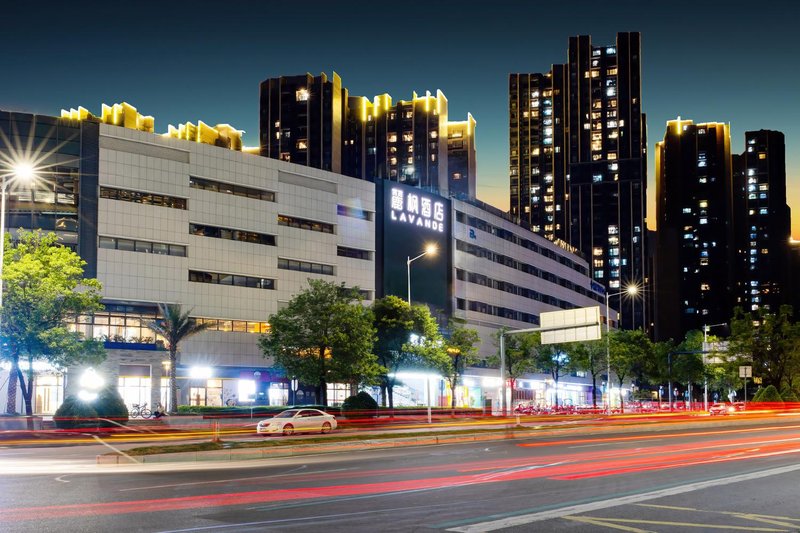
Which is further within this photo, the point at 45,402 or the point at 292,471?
the point at 45,402

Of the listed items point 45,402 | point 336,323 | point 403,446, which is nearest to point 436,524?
point 403,446

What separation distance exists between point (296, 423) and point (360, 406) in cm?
1678

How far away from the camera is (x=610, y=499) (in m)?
17.0

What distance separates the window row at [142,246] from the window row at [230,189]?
6367 millimetres

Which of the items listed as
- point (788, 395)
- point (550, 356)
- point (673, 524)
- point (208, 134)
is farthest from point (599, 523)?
point (208, 134)

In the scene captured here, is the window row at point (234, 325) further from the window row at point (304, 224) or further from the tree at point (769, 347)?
the tree at point (769, 347)

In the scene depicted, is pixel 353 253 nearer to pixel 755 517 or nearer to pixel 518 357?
pixel 518 357

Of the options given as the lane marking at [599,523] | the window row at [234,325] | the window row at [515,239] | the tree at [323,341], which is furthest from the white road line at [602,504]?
the window row at [515,239]

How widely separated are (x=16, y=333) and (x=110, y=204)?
2719 cm

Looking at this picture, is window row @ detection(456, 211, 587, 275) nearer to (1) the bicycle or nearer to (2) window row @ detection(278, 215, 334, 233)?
(2) window row @ detection(278, 215, 334, 233)

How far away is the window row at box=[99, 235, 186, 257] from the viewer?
73938 mm

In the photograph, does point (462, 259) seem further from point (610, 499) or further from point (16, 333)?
point (610, 499)

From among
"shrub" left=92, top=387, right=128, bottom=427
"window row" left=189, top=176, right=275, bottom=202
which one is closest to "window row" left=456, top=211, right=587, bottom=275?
"window row" left=189, top=176, right=275, bottom=202

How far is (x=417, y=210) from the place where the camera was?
321ft
